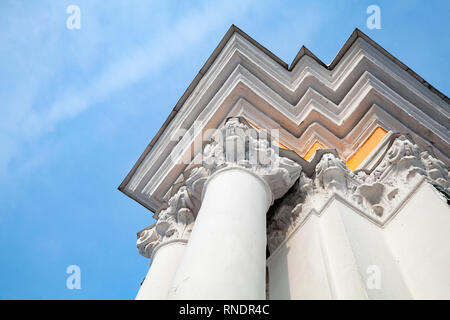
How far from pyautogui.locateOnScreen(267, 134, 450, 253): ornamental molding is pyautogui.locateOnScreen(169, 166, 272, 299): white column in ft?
1.84

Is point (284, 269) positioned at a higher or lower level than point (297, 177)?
lower

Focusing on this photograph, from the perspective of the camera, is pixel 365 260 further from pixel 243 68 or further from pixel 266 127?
pixel 243 68

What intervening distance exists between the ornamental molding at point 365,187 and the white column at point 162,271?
1.11 meters

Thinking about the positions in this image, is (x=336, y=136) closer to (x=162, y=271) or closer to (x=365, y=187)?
(x=365, y=187)

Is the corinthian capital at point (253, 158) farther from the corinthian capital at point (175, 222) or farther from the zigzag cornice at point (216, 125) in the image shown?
the zigzag cornice at point (216, 125)

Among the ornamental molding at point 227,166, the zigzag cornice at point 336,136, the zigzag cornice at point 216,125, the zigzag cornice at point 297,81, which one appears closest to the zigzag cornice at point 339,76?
the zigzag cornice at point 297,81

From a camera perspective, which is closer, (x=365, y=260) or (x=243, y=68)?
(x=365, y=260)

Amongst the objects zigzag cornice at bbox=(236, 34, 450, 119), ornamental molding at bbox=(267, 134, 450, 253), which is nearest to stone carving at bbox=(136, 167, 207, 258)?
ornamental molding at bbox=(267, 134, 450, 253)

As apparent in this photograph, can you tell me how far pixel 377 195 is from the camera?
185 inches

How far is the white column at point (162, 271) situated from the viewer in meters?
4.65

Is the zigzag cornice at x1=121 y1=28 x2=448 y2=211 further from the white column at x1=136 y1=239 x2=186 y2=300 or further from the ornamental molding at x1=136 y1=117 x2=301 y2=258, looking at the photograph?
the white column at x1=136 y1=239 x2=186 y2=300

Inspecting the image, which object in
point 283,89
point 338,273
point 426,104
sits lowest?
point 338,273
